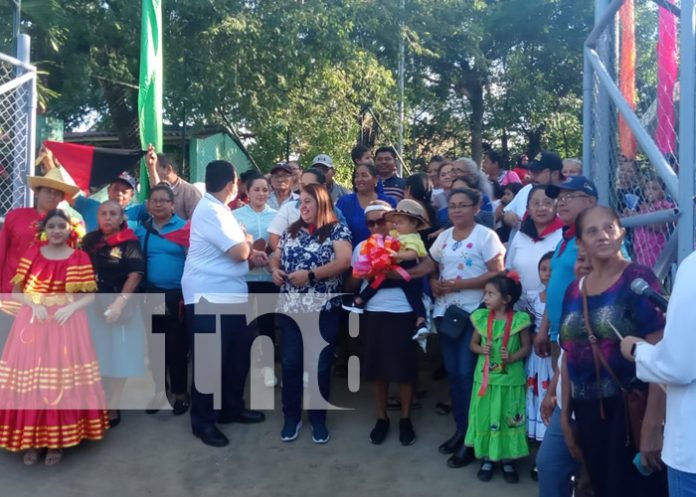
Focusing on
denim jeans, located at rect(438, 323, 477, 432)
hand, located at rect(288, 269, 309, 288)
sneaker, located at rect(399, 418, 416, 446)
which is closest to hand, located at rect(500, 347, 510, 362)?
denim jeans, located at rect(438, 323, 477, 432)

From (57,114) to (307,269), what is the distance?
10987mm

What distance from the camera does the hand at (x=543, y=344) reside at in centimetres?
409

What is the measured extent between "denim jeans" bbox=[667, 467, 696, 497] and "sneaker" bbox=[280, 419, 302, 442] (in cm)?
329

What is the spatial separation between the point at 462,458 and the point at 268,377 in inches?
73.0

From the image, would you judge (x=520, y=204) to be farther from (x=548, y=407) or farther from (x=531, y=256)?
(x=548, y=407)

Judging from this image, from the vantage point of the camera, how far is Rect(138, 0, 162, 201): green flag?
7679mm

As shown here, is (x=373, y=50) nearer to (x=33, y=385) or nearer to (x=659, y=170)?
(x=33, y=385)

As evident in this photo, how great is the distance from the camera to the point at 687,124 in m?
2.78

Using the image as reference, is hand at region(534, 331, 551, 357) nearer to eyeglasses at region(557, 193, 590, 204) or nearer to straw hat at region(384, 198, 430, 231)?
eyeglasses at region(557, 193, 590, 204)

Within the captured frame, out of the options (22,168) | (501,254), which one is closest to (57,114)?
(22,168)

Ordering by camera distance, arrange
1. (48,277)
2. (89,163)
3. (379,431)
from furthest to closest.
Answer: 1. (89,163)
2. (379,431)
3. (48,277)

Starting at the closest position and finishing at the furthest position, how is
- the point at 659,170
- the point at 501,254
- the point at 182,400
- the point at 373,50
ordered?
the point at 659,170
the point at 501,254
the point at 182,400
the point at 373,50

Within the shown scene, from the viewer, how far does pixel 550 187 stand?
4031 millimetres

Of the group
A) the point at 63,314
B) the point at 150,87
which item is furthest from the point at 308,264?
the point at 150,87
